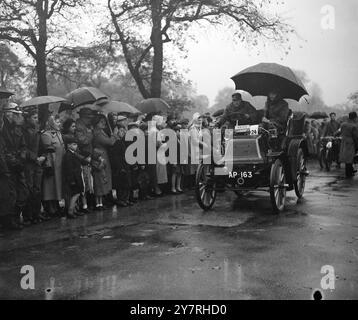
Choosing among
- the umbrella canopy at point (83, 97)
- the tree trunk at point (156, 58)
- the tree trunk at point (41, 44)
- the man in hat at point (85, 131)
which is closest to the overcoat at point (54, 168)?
the man in hat at point (85, 131)

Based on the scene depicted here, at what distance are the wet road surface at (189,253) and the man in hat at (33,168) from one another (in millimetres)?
479

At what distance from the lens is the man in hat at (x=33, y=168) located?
8438 millimetres

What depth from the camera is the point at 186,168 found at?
12.5 m

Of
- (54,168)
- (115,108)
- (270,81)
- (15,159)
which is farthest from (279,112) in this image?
(15,159)

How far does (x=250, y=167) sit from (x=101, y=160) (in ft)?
9.53

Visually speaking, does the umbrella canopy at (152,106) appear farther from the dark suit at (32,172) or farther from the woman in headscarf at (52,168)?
the dark suit at (32,172)

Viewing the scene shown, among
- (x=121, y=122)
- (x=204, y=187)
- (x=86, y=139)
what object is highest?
(x=121, y=122)

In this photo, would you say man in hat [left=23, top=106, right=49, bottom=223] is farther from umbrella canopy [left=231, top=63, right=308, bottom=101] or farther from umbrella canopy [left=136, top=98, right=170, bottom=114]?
umbrella canopy [left=136, top=98, right=170, bottom=114]

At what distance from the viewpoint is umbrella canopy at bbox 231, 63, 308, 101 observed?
946cm

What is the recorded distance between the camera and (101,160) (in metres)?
9.78

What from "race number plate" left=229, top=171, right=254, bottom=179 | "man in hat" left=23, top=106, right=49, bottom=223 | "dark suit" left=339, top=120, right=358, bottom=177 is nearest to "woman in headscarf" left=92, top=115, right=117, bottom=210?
"man in hat" left=23, top=106, right=49, bottom=223

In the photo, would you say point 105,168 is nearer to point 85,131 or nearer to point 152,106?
point 85,131
